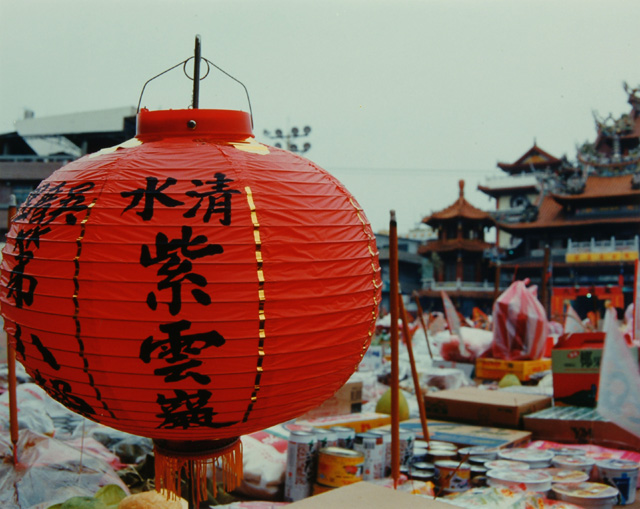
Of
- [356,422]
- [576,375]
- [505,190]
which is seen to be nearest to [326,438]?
[356,422]

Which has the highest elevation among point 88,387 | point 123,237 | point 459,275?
point 123,237

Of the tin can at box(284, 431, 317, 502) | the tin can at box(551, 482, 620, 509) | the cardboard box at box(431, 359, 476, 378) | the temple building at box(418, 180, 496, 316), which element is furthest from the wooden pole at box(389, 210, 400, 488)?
the temple building at box(418, 180, 496, 316)

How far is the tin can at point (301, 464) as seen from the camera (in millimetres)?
3145

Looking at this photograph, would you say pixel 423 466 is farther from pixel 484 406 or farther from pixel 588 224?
pixel 588 224

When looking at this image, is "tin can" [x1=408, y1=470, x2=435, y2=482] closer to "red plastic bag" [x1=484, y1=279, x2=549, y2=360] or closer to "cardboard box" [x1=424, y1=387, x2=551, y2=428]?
"cardboard box" [x1=424, y1=387, x2=551, y2=428]

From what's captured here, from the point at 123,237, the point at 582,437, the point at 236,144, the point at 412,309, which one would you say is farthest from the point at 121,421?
the point at 412,309

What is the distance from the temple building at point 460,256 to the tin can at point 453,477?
23.0 meters

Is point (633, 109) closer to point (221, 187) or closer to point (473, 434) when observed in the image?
point (473, 434)

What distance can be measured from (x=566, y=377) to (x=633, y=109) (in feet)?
85.6

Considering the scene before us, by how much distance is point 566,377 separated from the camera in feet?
15.7

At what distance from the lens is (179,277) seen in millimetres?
1239

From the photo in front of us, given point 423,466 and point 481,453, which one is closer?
point 423,466

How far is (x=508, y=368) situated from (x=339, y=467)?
520 centimetres

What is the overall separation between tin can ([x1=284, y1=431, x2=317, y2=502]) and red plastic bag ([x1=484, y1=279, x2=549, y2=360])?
17.9ft
